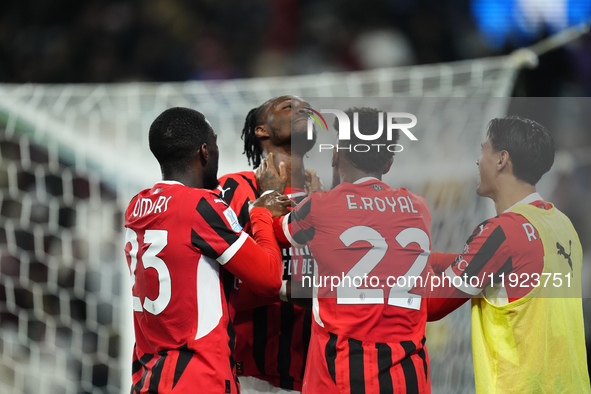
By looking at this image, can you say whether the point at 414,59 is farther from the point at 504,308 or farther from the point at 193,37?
the point at 504,308

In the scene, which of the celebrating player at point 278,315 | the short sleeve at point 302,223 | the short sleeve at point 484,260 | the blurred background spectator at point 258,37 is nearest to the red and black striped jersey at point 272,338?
the celebrating player at point 278,315

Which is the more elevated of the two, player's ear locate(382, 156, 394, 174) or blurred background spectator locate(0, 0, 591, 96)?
blurred background spectator locate(0, 0, 591, 96)

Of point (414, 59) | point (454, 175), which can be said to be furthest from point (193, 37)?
point (454, 175)

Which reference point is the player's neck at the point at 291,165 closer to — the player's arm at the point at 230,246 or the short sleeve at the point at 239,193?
the short sleeve at the point at 239,193

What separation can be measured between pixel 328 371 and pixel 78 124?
2.05 meters

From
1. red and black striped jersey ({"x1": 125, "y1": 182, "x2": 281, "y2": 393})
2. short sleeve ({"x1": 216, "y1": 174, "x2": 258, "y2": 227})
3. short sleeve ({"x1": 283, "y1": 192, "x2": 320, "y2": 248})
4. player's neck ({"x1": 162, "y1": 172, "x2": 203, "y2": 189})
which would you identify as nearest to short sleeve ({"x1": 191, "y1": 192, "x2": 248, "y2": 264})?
red and black striped jersey ({"x1": 125, "y1": 182, "x2": 281, "y2": 393})

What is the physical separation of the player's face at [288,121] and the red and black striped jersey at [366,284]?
32 cm

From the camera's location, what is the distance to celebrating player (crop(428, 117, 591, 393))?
1510 mm

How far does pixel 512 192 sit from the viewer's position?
161 centimetres

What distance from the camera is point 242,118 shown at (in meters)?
2.80

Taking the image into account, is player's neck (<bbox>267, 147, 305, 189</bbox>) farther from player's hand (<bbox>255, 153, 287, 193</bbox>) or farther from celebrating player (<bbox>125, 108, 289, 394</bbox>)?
celebrating player (<bbox>125, 108, 289, 394</bbox>)

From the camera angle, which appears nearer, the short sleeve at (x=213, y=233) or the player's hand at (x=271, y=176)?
the short sleeve at (x=213, y=233)

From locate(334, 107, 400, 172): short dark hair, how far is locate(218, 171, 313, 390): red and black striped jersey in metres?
0.46

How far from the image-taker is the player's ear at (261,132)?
197 centimetres
